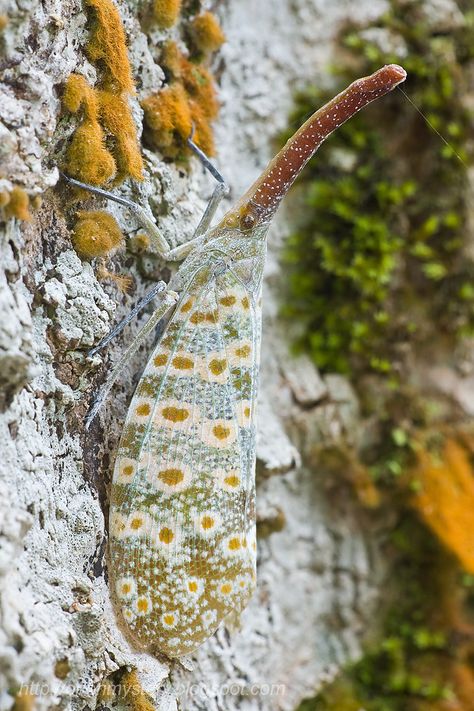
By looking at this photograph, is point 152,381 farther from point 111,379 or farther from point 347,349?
point 347,349

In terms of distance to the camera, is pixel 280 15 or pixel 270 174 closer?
pixel 270 174

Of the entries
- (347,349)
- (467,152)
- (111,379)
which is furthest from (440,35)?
(111,379)

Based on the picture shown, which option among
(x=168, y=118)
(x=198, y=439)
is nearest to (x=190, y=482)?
(x=198, y=439)

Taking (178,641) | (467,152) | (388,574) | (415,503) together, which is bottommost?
(178,641)

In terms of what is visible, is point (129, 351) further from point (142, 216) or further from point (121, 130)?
point (121, 130)

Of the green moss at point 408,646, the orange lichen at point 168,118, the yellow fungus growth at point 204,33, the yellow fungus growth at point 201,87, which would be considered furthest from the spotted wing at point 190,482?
the green moss at point 408,646

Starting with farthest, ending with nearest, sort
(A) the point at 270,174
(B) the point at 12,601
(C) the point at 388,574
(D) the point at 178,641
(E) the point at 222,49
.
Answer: (C) the point at 388,574
(E) the point at 222,49
(A) the point at 270,174
(D) the point at 178,641
(B) the point at 12,601

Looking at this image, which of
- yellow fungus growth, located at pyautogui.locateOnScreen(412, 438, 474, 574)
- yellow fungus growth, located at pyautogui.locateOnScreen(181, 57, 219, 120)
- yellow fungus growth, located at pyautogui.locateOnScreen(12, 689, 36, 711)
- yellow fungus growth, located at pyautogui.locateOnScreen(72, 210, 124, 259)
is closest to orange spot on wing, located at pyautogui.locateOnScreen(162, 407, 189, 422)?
yellow fungus growth, located at pyautogui.locateOnScreen(72, 210, 124, 259)
